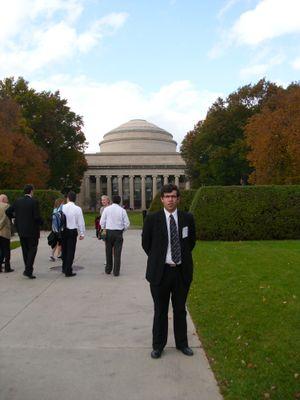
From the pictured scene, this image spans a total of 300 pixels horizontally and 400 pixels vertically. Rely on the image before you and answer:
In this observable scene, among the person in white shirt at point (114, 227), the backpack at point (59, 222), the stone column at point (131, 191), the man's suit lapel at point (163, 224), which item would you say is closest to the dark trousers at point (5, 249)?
the backpack at point (59, 222)

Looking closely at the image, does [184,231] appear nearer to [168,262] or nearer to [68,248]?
[168,262]

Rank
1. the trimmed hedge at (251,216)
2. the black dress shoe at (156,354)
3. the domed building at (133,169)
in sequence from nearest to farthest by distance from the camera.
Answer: the black dress shoe at (156,354) < the trimmed hedge at (251,216) < the domed building at (133,169)

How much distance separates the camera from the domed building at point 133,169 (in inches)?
4006

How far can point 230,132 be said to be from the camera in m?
51.1

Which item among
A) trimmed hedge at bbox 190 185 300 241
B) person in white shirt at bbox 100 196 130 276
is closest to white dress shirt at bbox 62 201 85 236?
person in white shirt at bbox 100 196 130 276

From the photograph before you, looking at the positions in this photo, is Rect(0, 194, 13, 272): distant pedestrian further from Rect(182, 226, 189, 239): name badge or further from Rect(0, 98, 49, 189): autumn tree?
Rect(0, 98, 49, 189): autumn tree

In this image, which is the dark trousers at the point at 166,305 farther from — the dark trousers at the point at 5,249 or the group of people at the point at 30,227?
the dark trousers at the point at 5,249

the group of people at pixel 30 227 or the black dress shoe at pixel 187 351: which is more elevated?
the group of people at pixel 30 227

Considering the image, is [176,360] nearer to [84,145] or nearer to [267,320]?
[267,320]

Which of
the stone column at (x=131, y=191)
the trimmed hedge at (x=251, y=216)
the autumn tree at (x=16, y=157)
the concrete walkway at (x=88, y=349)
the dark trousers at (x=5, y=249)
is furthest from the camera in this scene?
the stone column at (x=131, y=191)

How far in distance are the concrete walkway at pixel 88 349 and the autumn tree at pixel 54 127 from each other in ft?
145

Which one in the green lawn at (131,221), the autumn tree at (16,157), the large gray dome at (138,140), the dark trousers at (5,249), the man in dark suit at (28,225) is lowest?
the green lawn at (131,221)

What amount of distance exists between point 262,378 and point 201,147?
1989 inches

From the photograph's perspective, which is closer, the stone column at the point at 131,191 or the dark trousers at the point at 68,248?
the dark trousers at the point at 68,248
